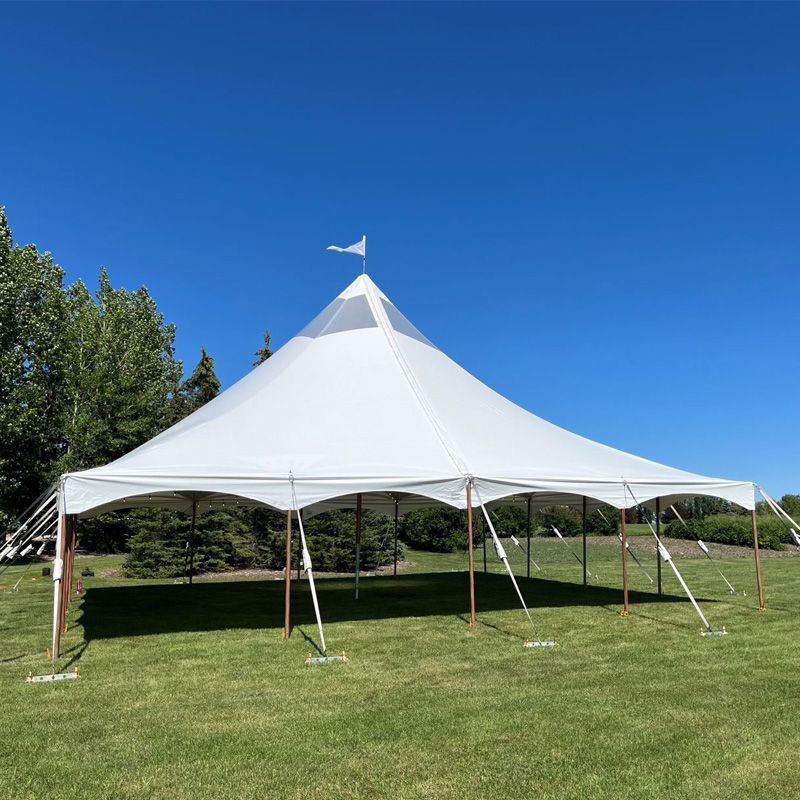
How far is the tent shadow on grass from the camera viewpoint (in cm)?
904

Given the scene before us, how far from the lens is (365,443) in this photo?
8.80m

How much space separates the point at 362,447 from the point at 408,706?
405cm

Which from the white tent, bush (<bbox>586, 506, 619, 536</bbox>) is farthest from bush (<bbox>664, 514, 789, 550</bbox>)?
the white tent

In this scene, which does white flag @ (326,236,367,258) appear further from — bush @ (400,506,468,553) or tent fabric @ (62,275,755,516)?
bush @ (400,506,468,553)

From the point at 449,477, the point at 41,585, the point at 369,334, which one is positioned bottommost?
the point at 41,585

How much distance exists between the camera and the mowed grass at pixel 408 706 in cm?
367

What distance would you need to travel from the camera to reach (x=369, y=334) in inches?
441

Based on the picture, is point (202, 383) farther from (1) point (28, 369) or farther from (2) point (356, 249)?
(2) point (356, 249)

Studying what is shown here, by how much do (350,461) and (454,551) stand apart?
58.0ft

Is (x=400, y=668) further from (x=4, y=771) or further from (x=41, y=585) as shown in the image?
(x=41, y=585)

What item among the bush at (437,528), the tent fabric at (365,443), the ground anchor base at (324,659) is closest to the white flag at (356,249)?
the tent fabric at (365,443)

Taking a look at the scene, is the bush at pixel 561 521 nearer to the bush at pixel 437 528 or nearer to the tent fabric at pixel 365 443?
the bush at pixel 437 528

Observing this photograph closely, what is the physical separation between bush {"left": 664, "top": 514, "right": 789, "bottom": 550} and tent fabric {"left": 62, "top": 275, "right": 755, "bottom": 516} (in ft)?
55.0

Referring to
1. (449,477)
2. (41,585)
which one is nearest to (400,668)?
(449,477)
